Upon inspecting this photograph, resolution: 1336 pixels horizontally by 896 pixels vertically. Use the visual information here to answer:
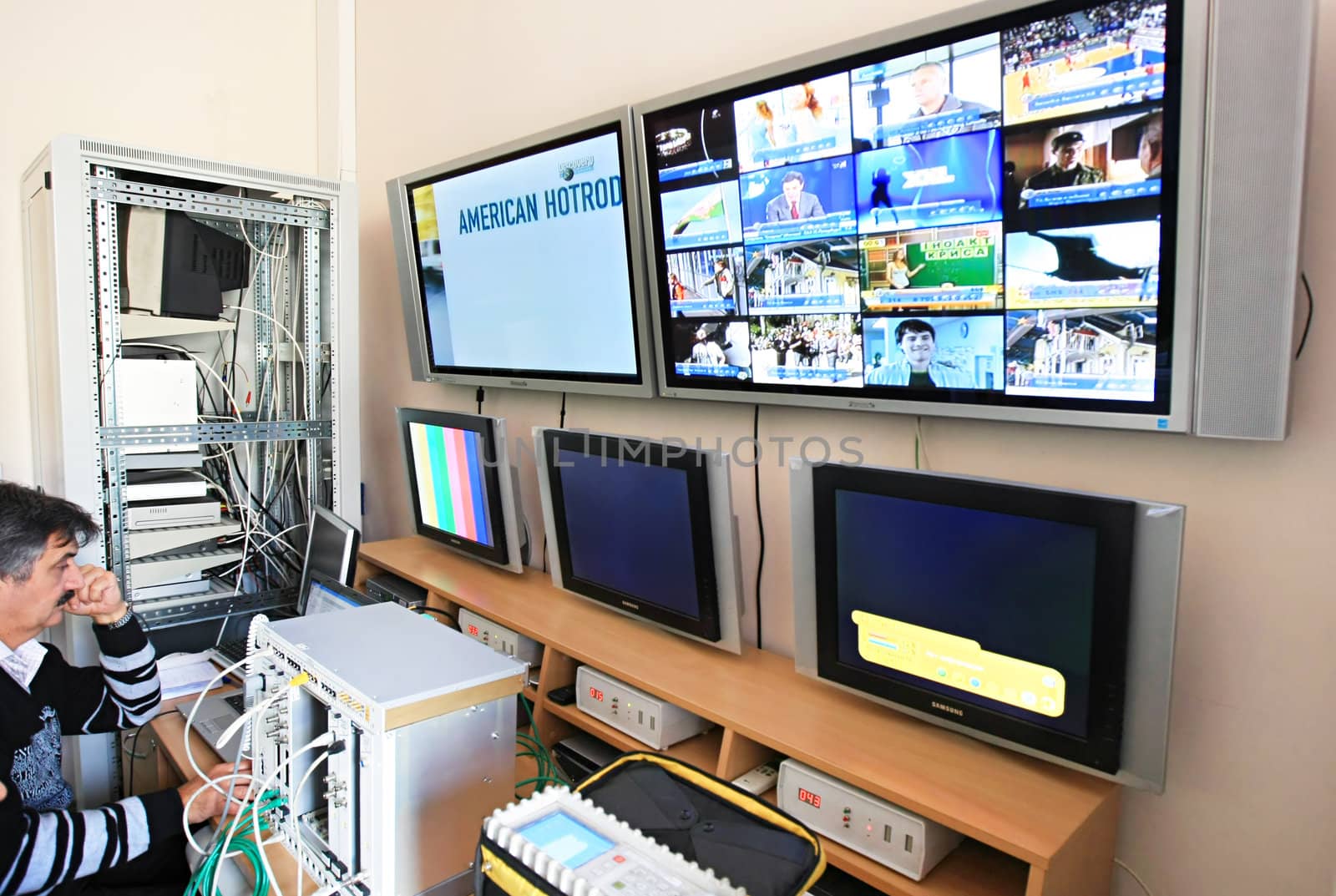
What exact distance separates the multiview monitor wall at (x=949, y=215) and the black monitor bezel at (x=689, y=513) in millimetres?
225

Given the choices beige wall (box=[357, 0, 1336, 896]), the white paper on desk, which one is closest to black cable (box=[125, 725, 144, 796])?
the white paper on desk

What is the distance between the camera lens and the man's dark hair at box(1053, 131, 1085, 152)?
1.12 meters

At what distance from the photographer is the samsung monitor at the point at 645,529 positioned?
59.1 inches

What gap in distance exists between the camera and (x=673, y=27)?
184 cm

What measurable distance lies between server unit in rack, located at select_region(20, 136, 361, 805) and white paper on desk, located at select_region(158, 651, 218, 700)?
16cm

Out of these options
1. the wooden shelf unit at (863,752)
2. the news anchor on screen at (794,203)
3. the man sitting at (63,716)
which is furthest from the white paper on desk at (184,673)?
the news anchor on screen at (794,203)

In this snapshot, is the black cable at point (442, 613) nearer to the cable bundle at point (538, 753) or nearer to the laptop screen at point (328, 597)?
the laptop screen at point (328, 597)

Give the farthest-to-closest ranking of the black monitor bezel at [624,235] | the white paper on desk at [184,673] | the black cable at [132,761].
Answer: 1. the black cable at [132,761]
2. the white paper on desk at [184,673]
3. the black monitor bezel at [624,235]

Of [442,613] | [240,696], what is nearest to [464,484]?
[442,613]

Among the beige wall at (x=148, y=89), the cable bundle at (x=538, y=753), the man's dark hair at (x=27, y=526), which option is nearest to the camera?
the man's dark hair at (x=27, y=526)

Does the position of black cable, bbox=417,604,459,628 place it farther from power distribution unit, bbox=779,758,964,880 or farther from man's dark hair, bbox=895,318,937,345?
man's dark hair, bbox=895,318,937,345

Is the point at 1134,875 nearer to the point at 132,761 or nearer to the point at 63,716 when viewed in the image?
the point at 63,716

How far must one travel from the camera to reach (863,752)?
47.8 inches

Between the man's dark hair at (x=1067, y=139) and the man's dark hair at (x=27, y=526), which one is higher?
the man's dark hair at (x=1067, y=139)
